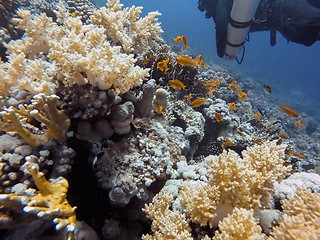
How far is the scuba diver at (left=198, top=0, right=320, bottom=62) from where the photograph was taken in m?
6.15

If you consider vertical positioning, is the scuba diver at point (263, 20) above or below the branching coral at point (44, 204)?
above

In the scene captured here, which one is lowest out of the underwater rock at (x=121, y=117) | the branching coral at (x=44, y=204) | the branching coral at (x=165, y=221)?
the branching coral at (x=44, y=204)

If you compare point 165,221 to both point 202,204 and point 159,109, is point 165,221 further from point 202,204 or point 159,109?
point 159,109

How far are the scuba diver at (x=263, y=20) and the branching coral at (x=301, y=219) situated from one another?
18.0 ft

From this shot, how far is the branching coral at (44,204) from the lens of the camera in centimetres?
158

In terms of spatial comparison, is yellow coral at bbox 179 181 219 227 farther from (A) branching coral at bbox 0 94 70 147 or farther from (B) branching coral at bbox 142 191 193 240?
(A) branching coral at bbox 0 94 70 147

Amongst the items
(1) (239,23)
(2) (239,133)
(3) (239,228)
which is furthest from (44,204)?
(1) (239,23)

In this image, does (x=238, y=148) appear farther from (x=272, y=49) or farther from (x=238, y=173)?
(x=272, y=49)

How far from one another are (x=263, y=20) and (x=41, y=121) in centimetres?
726

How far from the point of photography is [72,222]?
5.71 feet

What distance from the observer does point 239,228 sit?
205 cm

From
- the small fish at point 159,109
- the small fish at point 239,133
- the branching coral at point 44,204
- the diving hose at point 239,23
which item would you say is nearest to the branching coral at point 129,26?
the small fish at point 159,109

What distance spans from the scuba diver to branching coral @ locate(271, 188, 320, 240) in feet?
18.0

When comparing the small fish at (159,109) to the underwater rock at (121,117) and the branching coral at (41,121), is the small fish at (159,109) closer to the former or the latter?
the underwater rock at (121,117)
